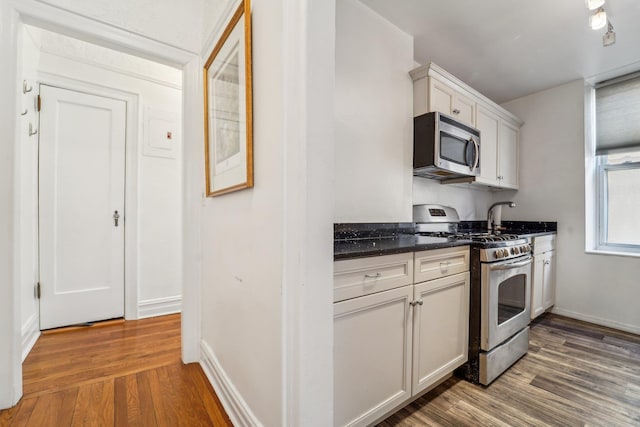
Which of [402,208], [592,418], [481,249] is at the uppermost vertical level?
[402,208]

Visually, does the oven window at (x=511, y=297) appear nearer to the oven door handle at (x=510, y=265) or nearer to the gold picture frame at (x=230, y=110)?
the oven door handle at (x=510, y=265)

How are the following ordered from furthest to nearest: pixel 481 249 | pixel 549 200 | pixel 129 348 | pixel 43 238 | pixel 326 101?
pixel 549 200 → pixel 43 238 → pixel 129 348 → pixel 481 249 → pixel 326 101

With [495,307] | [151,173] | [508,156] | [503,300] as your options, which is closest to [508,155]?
[508,156]

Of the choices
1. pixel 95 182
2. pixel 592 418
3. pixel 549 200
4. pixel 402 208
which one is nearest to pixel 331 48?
pixel 402 208

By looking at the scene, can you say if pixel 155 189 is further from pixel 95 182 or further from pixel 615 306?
pixel 615 306

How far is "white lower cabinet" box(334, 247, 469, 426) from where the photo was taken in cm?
114

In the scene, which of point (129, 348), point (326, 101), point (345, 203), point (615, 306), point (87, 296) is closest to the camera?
point (326, 101)

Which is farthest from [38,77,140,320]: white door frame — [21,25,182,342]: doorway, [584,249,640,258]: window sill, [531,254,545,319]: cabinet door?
[584,249,640,258]: window sill

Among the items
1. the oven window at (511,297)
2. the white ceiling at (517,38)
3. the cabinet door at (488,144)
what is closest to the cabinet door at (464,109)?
the cabinet door at (488,144)

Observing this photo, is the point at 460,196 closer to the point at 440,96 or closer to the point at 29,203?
the point at 440,96

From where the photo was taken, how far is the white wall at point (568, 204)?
2.55 metres

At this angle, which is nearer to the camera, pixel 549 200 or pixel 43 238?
pixel 43 238

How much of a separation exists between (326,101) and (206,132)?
108 cm

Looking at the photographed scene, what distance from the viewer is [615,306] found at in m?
2.55
